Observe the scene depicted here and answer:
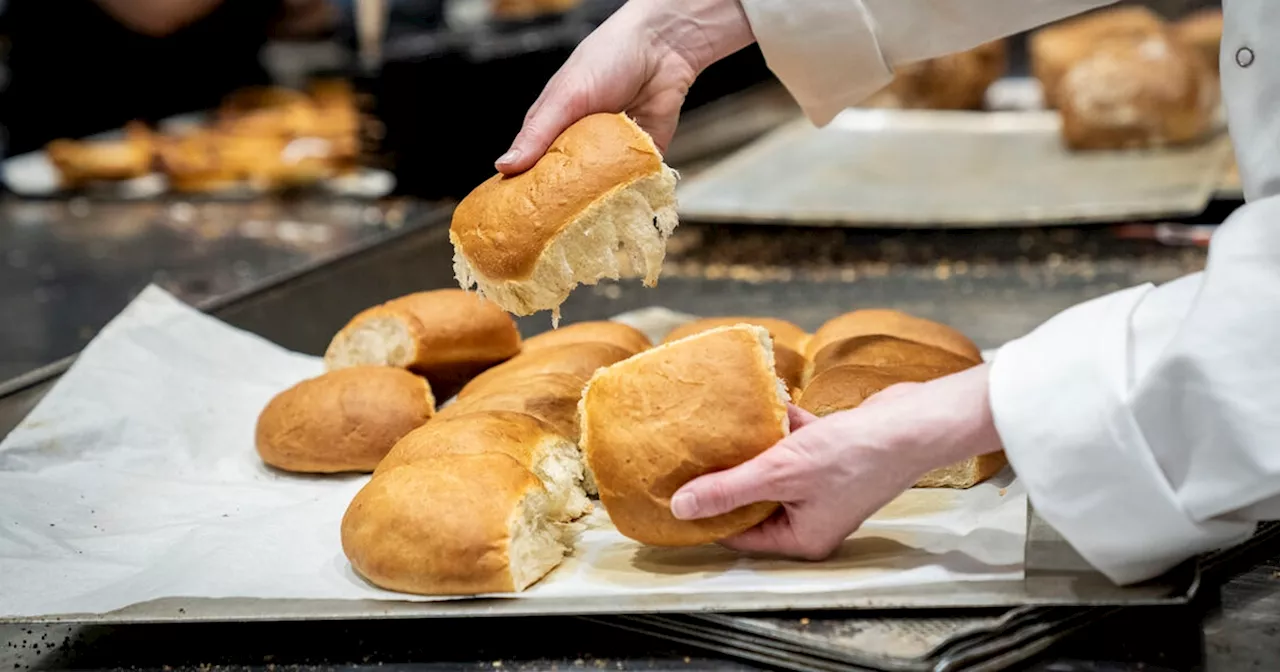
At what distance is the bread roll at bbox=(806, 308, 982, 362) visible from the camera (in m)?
2.17

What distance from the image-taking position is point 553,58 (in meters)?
4.00

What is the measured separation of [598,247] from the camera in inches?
72.5

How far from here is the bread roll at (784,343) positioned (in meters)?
2.08

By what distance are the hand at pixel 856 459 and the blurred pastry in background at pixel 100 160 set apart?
3.61 metres

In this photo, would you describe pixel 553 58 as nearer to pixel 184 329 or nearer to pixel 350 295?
pixel 350 295

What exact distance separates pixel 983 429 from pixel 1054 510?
0.11 m

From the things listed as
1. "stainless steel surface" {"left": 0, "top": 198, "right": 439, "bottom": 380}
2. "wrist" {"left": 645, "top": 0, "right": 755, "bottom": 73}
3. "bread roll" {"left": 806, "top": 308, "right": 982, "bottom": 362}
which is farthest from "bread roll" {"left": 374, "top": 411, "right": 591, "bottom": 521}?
"stainless steel surface" {"left": 0, "top": 198, "right": 439, "bottom": 380}

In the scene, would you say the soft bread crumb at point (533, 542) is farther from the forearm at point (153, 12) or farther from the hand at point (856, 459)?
the forearm at point (153, 12)

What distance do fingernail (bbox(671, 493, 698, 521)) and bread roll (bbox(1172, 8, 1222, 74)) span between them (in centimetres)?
353

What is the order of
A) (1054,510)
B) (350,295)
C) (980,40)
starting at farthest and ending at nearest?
(350,295)
(980,40)
(1054,510)

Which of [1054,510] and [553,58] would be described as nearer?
[1054,510]

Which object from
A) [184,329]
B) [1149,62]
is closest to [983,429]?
[184,329]

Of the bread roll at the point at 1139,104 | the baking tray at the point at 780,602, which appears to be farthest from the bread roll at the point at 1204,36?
the baking tray at the point at 780,602

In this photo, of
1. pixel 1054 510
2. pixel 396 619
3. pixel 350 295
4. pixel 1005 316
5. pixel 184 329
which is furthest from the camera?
pixel 350 295
